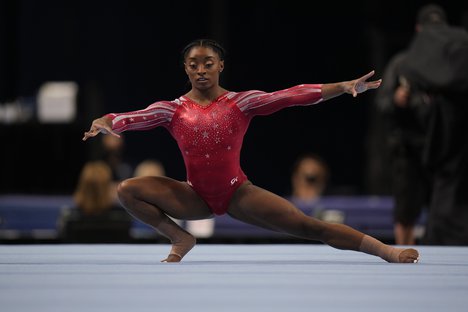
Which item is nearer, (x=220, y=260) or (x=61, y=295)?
(x=61, y=295)

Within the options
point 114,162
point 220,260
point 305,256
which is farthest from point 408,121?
point 114,162

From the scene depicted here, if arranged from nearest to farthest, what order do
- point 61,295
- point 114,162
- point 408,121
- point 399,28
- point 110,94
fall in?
1. point 61,295
2. point 408,121
3. point 114,162
4. point 399,28
5. point 110,94

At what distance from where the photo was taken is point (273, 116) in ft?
30.3

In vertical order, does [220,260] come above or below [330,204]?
above

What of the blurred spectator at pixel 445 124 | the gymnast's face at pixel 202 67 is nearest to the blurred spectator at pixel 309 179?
the blurred spectator at pixel 445 124

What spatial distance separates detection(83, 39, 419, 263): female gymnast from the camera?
2.75 meters

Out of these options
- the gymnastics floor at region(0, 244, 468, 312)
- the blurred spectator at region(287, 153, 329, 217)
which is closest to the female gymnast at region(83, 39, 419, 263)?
the gymnastics floor at region(0, 244, 468, 312)

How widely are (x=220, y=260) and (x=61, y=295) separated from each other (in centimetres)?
97

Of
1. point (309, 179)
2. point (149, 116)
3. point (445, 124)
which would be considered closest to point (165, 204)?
point (149, 116)

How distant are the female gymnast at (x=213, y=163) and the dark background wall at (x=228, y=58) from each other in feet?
18.9

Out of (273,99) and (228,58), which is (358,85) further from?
(228,58)

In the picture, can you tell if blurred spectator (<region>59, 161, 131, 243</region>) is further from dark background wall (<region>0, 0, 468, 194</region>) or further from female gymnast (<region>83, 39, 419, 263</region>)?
dark background wall (<region>0, 0, 468, 194</region>)

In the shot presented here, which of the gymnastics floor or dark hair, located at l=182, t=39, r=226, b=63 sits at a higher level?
dark hair, located at l=182, t=39, r=226, b=63

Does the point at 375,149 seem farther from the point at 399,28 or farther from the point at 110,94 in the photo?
the point at 110,94
